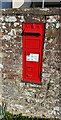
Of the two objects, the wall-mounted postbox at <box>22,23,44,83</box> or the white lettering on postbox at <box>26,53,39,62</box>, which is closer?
the wall-mounted postbox at <box>22,23,44,83</box>

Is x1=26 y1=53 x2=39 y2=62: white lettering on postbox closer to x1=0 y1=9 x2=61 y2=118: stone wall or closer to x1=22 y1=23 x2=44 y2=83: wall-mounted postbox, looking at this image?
x1=22 y1=23 x2=44 y2=83: wall-mounted postbox

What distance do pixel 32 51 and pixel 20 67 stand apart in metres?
0.44

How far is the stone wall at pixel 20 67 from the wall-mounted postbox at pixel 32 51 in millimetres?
79

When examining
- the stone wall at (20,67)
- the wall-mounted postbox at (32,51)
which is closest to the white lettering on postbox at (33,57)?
the wall-mounted postbox at (32,51)

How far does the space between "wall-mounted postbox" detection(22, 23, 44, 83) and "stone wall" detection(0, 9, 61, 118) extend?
79 millimetres

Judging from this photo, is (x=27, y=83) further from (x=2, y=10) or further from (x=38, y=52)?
(x=2, y=10)

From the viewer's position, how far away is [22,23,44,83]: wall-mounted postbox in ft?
16.6

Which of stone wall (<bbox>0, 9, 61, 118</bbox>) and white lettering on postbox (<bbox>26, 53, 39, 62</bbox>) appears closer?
stone wall (<bbox>0, 9, 61, 118</bbox>)

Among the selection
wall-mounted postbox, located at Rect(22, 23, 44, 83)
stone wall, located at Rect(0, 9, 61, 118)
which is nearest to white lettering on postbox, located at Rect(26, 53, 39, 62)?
wall-mounted postbox, located at Rect(22, 23, 44, 83)

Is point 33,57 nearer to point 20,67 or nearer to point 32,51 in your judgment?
point 32,51

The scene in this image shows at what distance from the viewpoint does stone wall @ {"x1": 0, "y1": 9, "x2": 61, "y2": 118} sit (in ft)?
16.6

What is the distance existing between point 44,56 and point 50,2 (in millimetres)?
4307

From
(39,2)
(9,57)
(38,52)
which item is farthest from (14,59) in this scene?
(39,2)

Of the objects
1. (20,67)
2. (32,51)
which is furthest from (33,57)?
(20,67)
